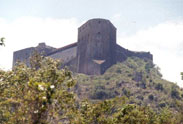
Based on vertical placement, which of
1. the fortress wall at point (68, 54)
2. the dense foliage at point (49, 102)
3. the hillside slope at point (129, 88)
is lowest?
the dense foliage at point (49, 102)

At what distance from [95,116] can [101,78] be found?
199 ft

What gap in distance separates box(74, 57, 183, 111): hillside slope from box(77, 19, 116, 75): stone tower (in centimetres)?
304

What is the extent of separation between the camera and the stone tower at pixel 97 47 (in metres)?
79.8

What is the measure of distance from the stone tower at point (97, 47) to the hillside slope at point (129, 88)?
304cm

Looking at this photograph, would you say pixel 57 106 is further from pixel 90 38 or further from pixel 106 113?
pixel 90 38

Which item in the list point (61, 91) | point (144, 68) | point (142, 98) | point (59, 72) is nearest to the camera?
point (61, 91)

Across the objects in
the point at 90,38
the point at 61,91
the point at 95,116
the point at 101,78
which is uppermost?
the point at 90,38

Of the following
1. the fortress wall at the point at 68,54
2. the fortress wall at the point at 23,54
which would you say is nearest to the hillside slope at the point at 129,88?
the fortress wall at the point at 68,54

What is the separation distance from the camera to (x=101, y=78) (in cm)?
7525

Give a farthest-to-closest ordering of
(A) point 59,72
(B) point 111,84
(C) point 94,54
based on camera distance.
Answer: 1. (C) point 94,54
2. (B) point 111,84
3. (A) point 59,72

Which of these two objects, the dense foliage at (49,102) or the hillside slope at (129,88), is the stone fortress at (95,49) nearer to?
the hillside slope at (129,88)

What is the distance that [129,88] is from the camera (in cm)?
6944

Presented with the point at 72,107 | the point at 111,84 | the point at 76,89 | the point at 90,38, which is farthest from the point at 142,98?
the point at 72,107

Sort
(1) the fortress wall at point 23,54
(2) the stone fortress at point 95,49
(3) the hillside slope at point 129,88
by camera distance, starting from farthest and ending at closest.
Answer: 1. (1) the fortress wall at point 23,54
2. (2) the stone fortress at point 95,49
3. (3) the hillside slope at point 129,88
